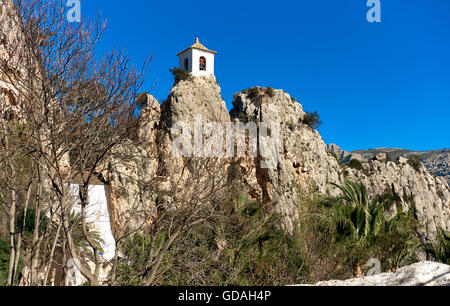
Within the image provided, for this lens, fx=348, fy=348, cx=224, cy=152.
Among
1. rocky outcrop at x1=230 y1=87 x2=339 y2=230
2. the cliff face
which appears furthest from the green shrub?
rocky outcrop at x1=230 y1=87 x2=339 y2=230

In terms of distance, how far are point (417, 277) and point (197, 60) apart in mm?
31681

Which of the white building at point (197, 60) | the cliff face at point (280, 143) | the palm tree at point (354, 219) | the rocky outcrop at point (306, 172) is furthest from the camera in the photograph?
the white building at point (197, 60)

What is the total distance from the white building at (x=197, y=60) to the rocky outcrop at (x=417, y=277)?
30.2 m

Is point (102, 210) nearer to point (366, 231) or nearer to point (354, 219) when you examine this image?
point (354, 219)

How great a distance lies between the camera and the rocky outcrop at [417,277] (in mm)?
2992

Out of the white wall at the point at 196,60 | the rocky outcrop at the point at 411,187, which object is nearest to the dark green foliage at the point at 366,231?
the white wall at the point at 196,60

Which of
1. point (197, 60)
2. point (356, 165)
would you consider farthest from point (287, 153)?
point (356, 165)

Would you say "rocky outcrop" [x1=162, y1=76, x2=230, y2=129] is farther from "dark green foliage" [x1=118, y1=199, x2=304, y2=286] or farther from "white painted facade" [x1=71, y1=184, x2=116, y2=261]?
"dark green foliage" [x1=118, y1=199, x2=304, y2=286]

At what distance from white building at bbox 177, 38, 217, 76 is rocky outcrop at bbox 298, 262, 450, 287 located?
3022 cm

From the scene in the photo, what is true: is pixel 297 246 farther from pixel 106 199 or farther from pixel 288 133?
pixel 288 133

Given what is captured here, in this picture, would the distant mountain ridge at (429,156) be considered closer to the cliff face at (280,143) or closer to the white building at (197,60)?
the cliff face at (280,143)

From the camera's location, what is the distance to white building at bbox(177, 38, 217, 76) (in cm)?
3269

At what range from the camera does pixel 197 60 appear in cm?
3291
